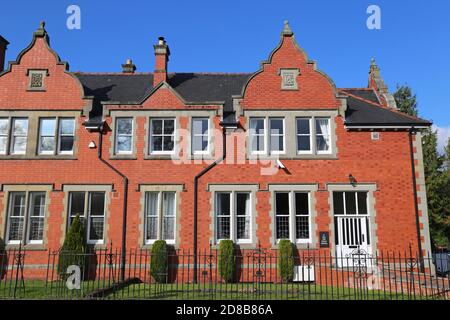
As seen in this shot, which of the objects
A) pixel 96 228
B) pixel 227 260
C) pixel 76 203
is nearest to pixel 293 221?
pixel 227 260

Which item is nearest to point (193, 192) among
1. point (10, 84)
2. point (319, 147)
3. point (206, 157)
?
point (206, 157)

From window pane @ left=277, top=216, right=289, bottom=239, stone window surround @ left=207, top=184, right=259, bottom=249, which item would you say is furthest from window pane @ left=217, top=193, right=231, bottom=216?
window pane @ left=277, top=216, right=289, bottom=239

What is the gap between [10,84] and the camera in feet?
66.6

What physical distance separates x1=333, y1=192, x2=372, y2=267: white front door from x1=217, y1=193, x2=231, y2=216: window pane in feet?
15.8

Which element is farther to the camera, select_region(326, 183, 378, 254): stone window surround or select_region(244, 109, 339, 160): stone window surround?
select_region(244, 109, 339, 160): stone window surround

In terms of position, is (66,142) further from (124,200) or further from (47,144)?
(124,200)

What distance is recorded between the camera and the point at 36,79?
2038 cm

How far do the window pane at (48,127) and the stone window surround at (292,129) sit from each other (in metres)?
9.02

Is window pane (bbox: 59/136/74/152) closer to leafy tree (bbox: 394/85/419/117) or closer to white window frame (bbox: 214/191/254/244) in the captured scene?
white window frame (bbox: 214/191/254/244)

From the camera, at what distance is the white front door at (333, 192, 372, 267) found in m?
18.8
